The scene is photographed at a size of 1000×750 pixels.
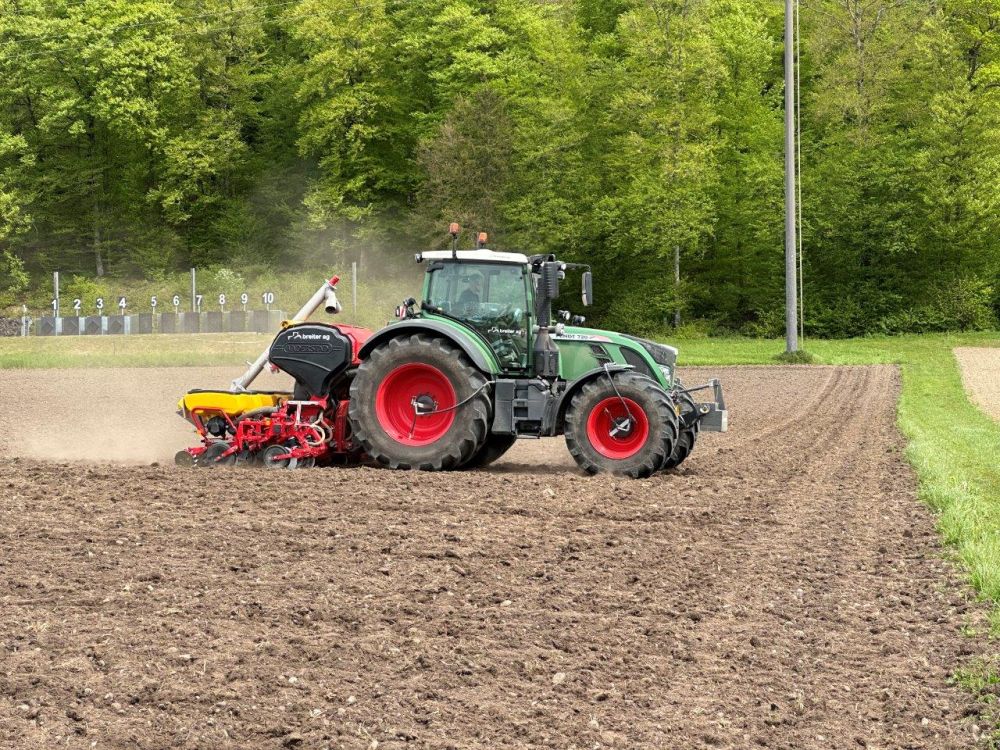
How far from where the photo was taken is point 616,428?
12.6m

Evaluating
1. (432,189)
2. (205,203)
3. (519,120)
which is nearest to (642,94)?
(519,120)

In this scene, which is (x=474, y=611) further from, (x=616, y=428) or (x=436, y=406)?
(x=436, y=406)

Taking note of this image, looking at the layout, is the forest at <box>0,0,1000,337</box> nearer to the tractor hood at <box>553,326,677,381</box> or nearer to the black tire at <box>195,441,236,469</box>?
the tractor hood at <box>553,326,677,381</box>

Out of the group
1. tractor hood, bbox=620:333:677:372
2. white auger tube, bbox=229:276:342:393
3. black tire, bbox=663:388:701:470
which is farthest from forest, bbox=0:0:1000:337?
black tire, bbox=663:388:701:470

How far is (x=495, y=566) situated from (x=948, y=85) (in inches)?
1592

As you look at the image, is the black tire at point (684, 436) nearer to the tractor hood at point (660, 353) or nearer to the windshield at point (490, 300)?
the tractor hood at point (660, 353)

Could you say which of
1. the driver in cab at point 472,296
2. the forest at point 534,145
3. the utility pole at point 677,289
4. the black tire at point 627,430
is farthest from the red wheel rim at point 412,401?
the utility pole at point 677,289

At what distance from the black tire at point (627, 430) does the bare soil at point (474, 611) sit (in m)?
0.28

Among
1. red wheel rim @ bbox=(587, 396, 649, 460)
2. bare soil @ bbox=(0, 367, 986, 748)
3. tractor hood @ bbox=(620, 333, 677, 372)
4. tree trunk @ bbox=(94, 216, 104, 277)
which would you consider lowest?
bare soil @ bbox=(0, 367, 986, 748)

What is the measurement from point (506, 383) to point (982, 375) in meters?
18.3

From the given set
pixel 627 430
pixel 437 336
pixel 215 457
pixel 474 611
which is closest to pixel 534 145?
pixel 437 336

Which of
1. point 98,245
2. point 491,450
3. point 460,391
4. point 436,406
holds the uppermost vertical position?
point 98,245

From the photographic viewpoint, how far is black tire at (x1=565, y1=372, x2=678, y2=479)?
1234cm

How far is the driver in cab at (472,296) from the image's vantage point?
13.2 m
